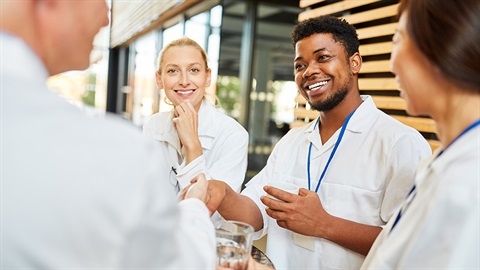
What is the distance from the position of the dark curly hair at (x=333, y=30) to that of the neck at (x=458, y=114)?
100 cm

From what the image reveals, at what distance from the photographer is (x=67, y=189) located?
0.61 meters

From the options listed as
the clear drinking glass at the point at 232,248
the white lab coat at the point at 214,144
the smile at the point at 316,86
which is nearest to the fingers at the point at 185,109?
the white lab coat at the point at 214,144

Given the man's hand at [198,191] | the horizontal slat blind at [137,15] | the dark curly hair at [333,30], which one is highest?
the horizontal slat blind at [137,15]

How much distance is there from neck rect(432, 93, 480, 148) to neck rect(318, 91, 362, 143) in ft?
2.91

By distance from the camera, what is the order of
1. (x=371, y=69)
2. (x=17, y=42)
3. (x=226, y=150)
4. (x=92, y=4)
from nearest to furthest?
(x=17, y=42)
(x=92, y=4)
(x=226, y=150)
(x=371, y=69)

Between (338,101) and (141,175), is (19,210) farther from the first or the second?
(338,101)

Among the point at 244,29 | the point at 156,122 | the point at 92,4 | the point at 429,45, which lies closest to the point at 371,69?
the point at 156,122

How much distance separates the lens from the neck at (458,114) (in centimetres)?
99

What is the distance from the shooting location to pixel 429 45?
3.26 feet

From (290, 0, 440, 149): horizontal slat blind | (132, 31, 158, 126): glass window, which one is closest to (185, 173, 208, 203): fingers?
(290, 0, 440, 149): horizontal slat blind

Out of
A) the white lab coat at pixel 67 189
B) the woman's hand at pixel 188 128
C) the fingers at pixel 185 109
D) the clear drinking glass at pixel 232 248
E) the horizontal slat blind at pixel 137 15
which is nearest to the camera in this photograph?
the white lab coat at pixel 67 189

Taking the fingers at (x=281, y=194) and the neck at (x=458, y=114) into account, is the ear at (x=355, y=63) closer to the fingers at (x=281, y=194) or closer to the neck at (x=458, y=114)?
the fingers at (x=281, y=194)

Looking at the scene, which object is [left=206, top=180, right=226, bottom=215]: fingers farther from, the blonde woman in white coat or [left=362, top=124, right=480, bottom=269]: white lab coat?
[left=362, top=124, right=480, bottom=269]: white lab coat

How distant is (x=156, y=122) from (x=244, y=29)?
4.17 meters
